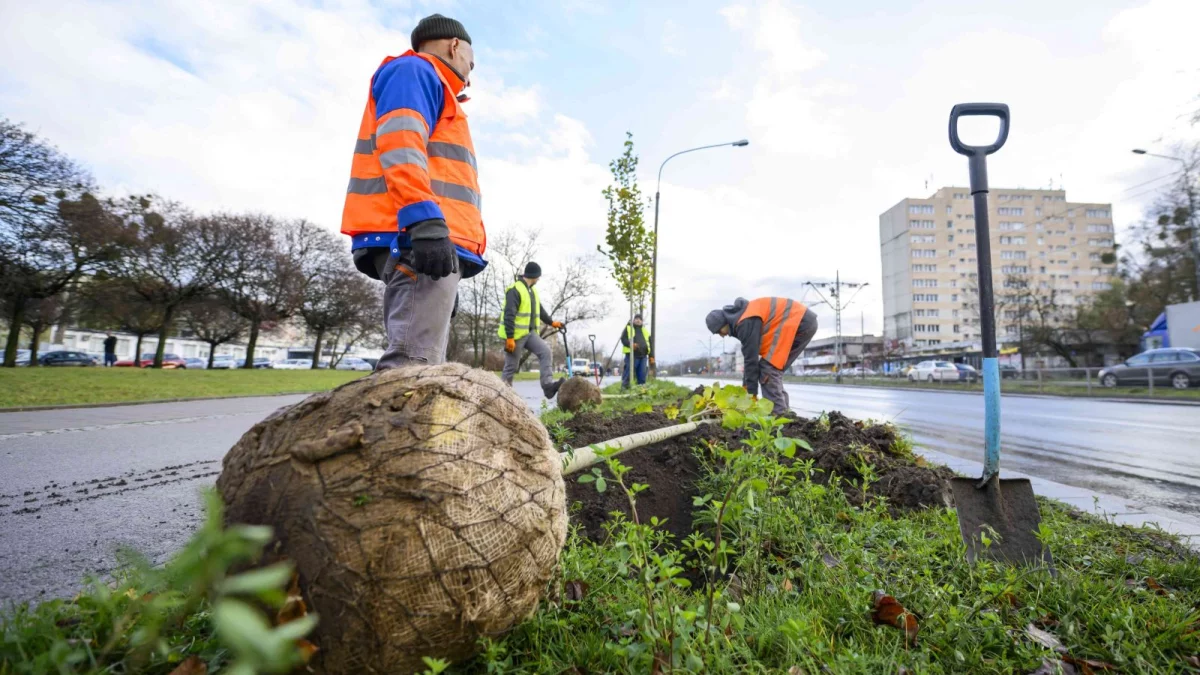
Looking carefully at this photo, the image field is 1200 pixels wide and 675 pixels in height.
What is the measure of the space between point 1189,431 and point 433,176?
1167cm

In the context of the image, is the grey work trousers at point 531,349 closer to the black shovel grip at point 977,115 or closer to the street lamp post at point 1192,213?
the black shovel grip at point 977,115

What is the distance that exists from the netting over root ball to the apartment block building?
9775cm

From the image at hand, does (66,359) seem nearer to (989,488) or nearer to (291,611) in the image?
(291,611)

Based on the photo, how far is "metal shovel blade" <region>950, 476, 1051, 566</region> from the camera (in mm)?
2283

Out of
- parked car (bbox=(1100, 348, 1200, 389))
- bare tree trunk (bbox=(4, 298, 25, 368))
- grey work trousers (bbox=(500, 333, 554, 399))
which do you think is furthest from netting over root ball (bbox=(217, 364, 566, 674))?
bare tree trunk (bbox=(4, 298, 25, 368))

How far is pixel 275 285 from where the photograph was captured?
38.3m

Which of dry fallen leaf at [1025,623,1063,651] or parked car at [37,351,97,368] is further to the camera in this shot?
parked car at [37,351,97,368]

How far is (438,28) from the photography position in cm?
314

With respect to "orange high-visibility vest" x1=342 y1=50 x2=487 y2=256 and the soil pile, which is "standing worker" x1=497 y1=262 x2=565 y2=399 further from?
"orange high-visibility vest" x1=342 y1=50 x2=487 y2=256

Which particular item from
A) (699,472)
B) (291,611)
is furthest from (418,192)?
(699,472)

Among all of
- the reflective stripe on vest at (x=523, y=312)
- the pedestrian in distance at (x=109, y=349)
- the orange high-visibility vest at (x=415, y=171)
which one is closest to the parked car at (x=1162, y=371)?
the reflective stripe on vest at (x=523, y=312)

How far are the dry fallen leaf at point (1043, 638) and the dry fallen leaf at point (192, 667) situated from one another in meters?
2.23

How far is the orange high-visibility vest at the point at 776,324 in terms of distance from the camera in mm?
6766

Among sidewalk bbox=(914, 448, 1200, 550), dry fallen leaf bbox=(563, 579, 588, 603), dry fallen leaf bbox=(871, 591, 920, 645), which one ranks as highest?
dry fallen leaf bbox=(563, 579, 588, 603)
